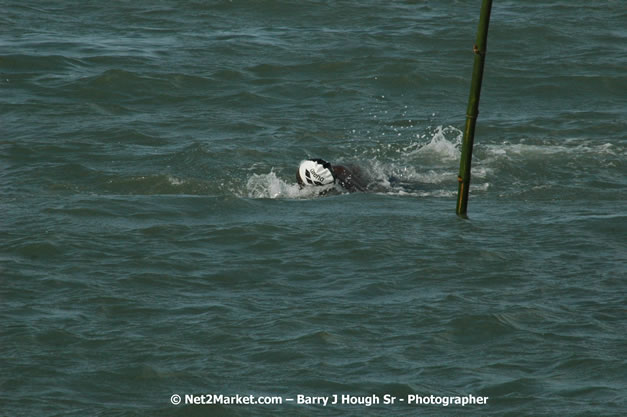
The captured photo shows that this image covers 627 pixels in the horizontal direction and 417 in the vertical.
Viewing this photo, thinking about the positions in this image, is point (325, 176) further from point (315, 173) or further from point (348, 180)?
point (348, 180)

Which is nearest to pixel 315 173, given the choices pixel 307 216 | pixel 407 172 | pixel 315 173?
pixel 315 173

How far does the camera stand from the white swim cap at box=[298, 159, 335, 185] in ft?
50.4

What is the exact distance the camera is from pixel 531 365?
936cm

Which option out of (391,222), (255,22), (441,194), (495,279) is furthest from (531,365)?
(255,22)

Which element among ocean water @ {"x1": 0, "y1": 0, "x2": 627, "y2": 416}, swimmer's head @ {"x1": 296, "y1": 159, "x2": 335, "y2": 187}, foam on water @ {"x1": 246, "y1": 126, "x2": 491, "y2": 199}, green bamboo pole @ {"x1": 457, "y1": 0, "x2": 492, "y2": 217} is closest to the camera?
ocean water @ {"x1": 0, "y1": 0, "x2": 627, "y2": 416}

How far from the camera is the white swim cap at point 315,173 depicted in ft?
50.4

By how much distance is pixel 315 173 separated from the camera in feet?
50.4

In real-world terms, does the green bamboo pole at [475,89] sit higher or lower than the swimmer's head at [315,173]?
higher

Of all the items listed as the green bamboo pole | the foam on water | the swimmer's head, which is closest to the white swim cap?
the swimmer's head

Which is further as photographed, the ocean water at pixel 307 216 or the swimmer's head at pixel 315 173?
the swimmer's head at pixel 315 173

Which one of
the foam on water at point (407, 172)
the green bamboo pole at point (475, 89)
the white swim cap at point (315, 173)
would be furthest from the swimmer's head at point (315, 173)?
the green bamboo pole at point (475, 89)

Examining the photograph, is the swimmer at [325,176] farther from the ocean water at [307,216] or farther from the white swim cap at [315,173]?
the ocean water at [307,216]

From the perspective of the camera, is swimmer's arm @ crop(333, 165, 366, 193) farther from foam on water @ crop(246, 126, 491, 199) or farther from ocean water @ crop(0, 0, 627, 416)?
ocean water @ crop(0, 0, 627, 416)

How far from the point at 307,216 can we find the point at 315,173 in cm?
152
